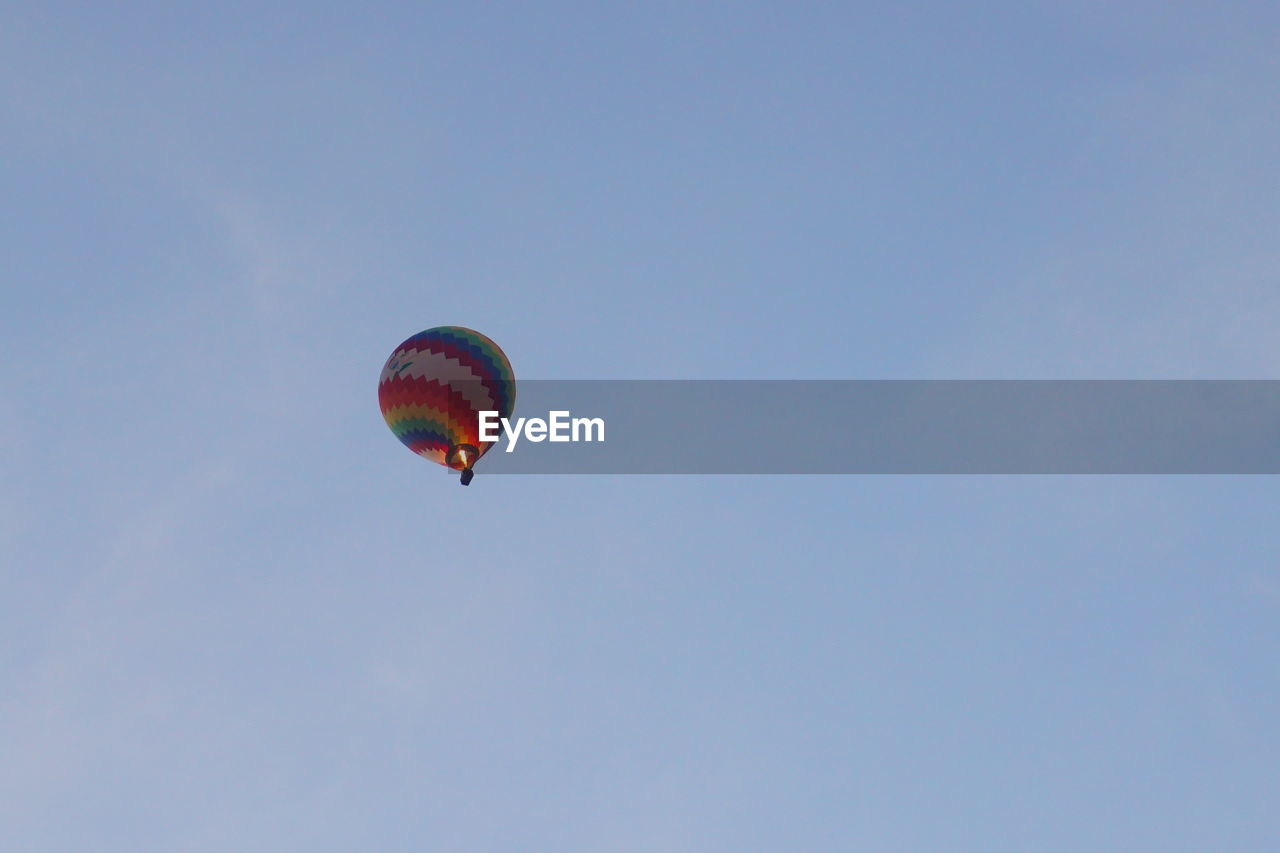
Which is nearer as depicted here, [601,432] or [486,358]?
[486,358]

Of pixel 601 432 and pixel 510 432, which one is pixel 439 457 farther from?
pixel 601 432

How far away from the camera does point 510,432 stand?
57656mm

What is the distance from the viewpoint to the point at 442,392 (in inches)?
2194

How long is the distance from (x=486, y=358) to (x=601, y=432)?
5.66 metres

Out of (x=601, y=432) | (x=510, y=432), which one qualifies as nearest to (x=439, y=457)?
(x=510, y=432)

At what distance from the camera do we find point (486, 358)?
56875 mm

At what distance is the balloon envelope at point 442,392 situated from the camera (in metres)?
55.8

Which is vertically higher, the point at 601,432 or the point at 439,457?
the point at 601,432

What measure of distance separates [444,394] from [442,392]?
0.09 metres

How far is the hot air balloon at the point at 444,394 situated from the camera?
55812 mm

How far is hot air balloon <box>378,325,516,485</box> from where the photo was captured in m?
55.8

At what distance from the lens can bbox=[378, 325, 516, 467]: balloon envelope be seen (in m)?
55.8

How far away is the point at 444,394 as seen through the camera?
55.7 m

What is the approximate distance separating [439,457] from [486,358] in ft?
11.4
